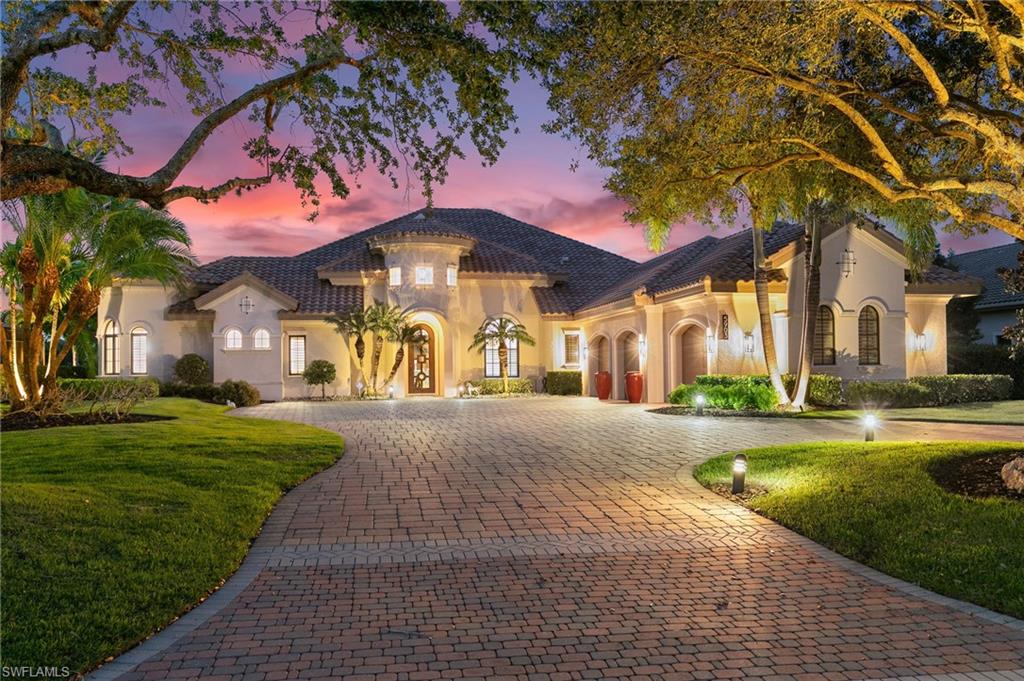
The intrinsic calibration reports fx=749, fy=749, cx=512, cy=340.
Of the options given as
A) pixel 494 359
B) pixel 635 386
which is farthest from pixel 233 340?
pixel 635 386

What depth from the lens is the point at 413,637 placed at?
507 cm

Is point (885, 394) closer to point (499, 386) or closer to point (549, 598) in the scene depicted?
point (499, 386)

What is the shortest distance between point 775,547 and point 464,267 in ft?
80.2

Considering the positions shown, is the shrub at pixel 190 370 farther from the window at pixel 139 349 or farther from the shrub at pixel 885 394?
the shrub at pixel 885 394

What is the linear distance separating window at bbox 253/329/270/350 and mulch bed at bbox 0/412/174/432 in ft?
40.2

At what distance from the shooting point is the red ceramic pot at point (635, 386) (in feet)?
81.6

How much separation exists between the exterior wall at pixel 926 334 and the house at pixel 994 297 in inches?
161

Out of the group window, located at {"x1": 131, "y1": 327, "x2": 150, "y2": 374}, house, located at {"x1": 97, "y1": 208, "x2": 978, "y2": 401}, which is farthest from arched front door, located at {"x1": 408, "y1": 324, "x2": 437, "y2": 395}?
window, located at {"x1": 131, "y1": 327, "x2": 150, "y2": 374}

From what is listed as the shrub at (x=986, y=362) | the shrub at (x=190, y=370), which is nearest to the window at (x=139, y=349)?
the shrub at (x=190, y=370)

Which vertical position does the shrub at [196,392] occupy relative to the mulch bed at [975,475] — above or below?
above

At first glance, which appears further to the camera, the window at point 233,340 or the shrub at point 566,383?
the shrub at point 566,383

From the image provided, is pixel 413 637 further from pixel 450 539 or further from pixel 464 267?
pixel 464 267

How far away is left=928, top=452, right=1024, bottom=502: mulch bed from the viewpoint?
8031 mm

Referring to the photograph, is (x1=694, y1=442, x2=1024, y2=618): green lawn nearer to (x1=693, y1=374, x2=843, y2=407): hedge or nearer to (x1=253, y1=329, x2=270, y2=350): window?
(x1=693, y1=374, x2=843, y2=407): hedge
